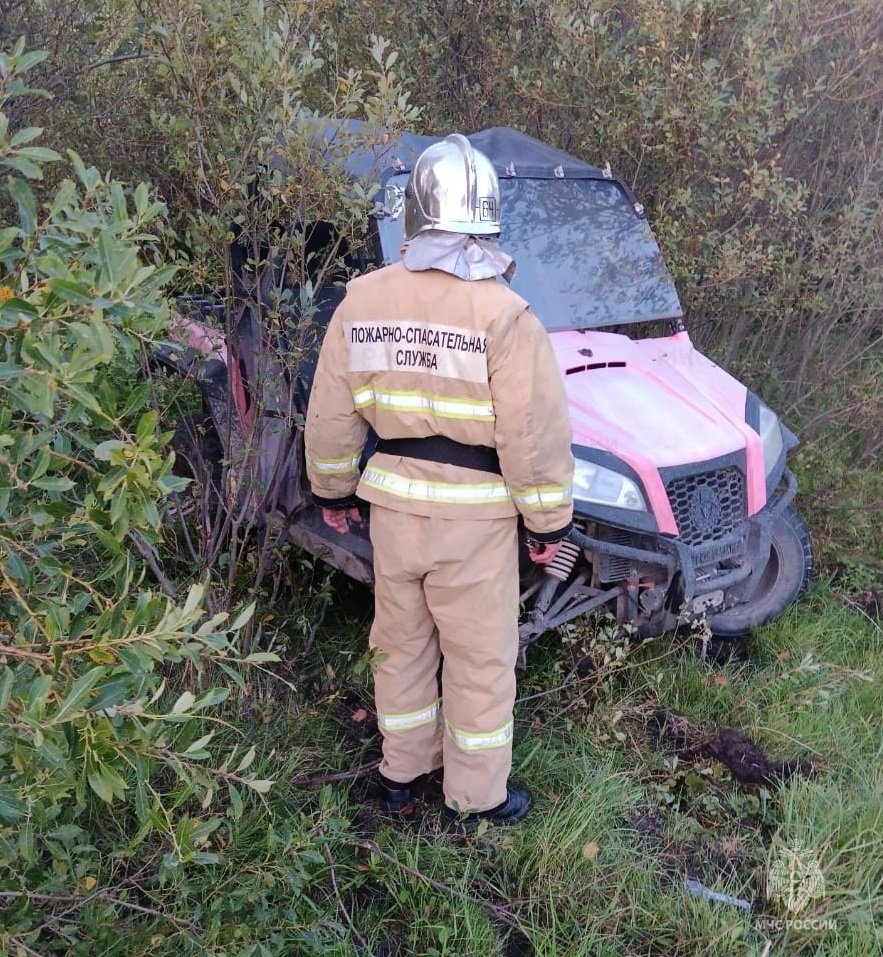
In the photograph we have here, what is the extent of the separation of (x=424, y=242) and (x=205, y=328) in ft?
3.00

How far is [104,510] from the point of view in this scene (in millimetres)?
1444

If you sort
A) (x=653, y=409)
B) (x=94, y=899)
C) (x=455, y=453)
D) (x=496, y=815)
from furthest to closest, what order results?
(x=653, y=409) < (x=496, y=815) < (x=455, y=453) < (x=94, y=899)

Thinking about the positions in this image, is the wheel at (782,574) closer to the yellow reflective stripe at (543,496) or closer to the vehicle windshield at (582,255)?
the vehicle windshield at (582,255)

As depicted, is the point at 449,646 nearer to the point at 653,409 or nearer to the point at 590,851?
the point at 590,851

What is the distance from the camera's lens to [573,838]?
258 cm

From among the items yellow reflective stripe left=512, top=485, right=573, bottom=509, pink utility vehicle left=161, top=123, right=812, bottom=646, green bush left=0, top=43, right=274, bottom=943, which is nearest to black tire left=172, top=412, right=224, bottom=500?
pink utility vehicle left=161, top=123, right=812, bottom=646

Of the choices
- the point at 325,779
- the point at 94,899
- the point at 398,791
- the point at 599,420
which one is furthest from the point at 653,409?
the point at 94,899

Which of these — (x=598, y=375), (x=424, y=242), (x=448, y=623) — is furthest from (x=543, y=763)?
(x=424, y=242)

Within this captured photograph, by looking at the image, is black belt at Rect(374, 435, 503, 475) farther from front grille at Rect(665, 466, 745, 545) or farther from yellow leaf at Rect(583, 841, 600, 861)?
yellow leaf at Rect(583, 841, 600, 861)

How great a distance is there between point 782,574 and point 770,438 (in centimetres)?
76

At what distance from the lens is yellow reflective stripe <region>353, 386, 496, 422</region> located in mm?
2383

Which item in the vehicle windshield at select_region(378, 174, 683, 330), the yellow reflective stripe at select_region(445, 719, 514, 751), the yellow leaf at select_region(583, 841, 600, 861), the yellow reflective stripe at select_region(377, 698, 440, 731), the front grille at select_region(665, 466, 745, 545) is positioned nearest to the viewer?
the yellow leaf at select_region(583, 841, 600, 861)

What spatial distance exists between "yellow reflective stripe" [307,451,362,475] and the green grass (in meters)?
0.81

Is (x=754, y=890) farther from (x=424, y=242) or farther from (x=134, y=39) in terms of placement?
(x=134, y=39)
